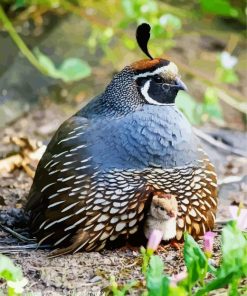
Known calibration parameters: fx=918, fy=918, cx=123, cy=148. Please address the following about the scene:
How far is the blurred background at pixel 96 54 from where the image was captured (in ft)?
23.5

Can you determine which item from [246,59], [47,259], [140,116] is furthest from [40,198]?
[246,59]

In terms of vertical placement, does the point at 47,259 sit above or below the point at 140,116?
below

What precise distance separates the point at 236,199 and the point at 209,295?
209cm

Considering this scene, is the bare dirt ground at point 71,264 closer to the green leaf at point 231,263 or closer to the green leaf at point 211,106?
the green leaf at point 231,263

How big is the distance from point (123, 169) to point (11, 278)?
0.94m

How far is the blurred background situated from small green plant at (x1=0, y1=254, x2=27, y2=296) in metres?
3.21

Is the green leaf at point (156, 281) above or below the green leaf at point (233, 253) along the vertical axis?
below

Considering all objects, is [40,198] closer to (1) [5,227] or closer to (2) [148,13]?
(1) [5,227]

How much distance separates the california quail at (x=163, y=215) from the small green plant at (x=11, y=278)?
838mm

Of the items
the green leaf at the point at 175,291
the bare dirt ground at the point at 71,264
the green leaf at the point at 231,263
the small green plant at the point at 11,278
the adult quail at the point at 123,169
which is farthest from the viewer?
the adult quail at the point at 123,169

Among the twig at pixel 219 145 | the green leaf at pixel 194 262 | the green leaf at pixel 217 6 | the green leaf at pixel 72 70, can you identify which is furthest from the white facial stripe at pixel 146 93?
the green leaf at pixel 217 6

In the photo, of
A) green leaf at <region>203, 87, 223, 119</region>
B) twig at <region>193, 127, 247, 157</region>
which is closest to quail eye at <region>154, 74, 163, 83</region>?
twig at <region>193, 127, 247, 157</region>

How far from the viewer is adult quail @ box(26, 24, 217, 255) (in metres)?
4.45

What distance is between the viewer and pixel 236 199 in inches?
233
